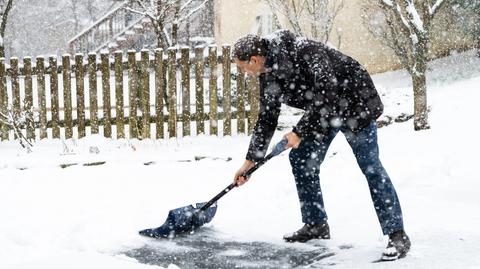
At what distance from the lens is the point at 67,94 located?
950cm

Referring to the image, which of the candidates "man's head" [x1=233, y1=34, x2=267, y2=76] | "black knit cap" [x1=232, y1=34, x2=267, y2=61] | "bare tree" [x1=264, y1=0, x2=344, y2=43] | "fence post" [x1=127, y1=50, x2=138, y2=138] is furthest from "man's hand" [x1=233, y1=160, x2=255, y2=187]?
"bare tree" [x1=264, y1=0, x2=344, y2=43]

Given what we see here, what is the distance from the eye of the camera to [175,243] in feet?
17.0

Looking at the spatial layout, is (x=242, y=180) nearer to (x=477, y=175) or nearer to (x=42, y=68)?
(x=477, y=175)

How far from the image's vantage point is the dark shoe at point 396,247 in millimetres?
4512

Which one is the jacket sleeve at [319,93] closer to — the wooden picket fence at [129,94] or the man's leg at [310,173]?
the man's leg at [310,173]

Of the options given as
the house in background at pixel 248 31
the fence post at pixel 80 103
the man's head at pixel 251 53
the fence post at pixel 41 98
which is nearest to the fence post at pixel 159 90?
the fence post at pixel 80 103

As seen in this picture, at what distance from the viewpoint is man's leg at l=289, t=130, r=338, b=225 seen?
4.84m

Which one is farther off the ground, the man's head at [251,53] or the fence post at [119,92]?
the man's head at [251,53]

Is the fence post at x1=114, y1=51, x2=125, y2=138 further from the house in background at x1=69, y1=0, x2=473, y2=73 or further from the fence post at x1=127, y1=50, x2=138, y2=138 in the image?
the house in background at x1=69, y1=0, x2=473, y2=73

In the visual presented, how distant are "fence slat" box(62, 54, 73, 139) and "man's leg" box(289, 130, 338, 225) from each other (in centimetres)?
522

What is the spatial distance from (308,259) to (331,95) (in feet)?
3.69

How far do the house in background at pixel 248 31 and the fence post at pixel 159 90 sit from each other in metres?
6.70

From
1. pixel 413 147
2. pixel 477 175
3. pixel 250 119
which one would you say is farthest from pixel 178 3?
pixel 477 175

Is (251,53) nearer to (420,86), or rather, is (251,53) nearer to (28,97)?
(420,86)
